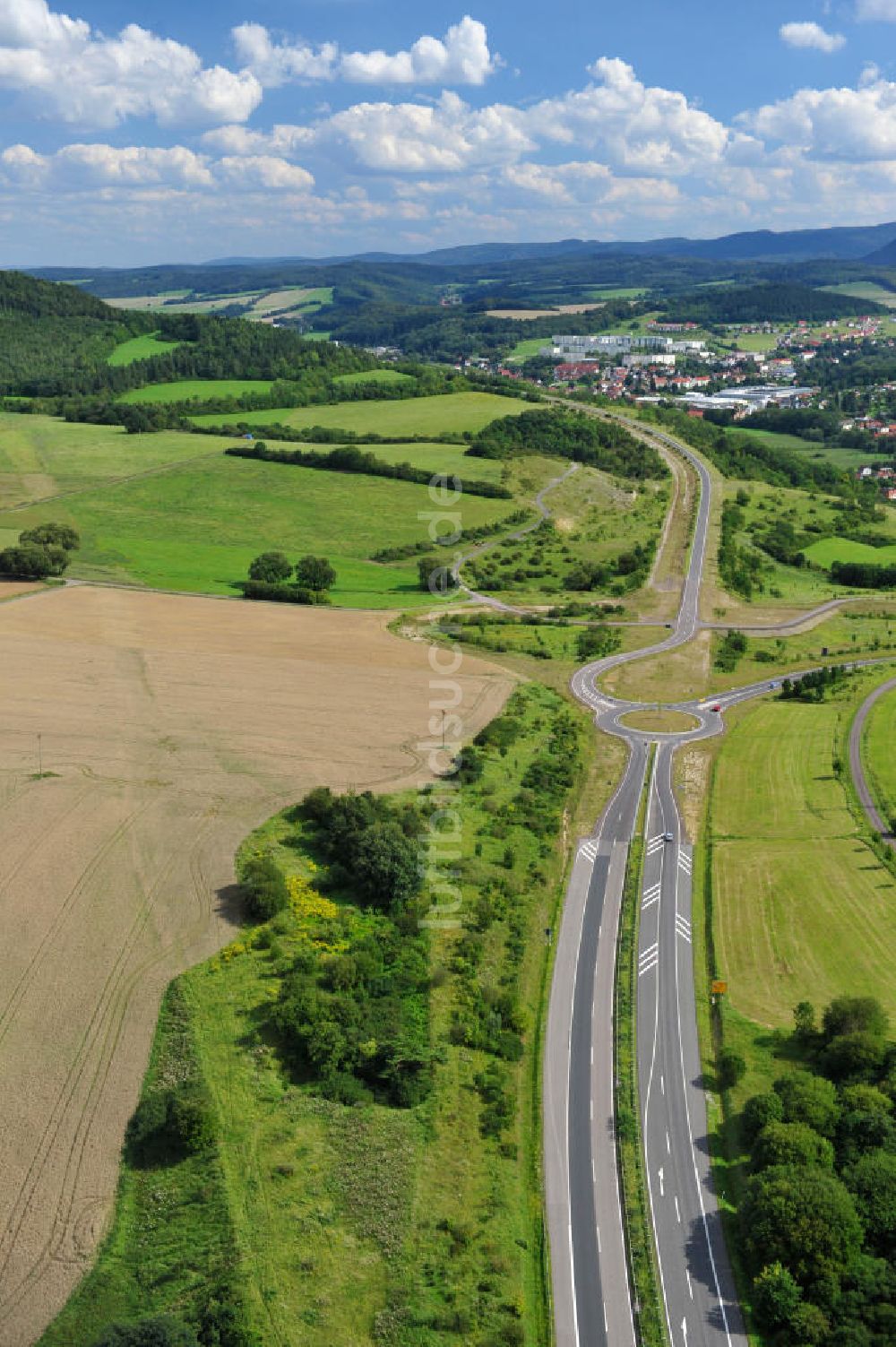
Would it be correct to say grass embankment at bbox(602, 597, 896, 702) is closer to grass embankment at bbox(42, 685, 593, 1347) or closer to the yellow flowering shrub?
the yellow flowering shrub

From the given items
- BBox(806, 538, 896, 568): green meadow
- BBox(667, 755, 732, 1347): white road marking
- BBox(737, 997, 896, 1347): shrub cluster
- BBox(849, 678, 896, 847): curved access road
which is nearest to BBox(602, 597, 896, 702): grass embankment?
BBox(849, 678, 896, 847): curved access road

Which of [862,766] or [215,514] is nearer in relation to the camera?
[862,766]

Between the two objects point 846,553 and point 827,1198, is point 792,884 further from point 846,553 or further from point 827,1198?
point 846,553

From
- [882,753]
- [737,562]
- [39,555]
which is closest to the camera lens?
[882,753]

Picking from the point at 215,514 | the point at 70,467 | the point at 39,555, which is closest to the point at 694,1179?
the point at 39,555

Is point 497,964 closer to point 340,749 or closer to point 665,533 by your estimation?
point 340,749

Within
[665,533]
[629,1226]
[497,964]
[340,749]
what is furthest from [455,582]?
[629,1226]
